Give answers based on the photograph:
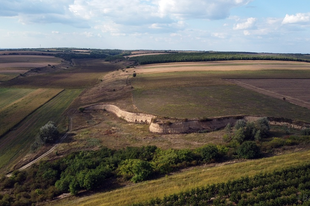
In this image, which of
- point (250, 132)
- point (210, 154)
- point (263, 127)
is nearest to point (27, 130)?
point (210, 154)

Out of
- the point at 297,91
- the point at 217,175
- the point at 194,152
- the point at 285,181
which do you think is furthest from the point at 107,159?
the point at 297,91

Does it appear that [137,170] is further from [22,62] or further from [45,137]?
[22,62]

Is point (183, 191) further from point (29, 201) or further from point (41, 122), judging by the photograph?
point (41, 122)

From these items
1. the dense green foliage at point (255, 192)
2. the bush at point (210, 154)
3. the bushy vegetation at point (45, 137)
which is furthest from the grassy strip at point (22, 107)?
the dense green foliage at point (255, 192)

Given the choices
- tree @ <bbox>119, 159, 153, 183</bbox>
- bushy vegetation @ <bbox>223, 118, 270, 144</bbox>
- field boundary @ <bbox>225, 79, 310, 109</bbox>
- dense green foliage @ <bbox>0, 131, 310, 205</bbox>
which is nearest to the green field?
field boundary @ <bbox>225, 79, 310, 109</bbox>

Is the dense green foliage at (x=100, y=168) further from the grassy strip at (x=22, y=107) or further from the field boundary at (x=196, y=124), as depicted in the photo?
the grassy strip at (x=22, y=107)

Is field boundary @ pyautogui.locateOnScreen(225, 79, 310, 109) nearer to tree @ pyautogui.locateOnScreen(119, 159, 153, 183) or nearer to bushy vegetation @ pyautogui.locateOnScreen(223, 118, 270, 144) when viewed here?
bushy vegetation @ pyautogui.locateOnScreen(223, 118, 270, 144)
